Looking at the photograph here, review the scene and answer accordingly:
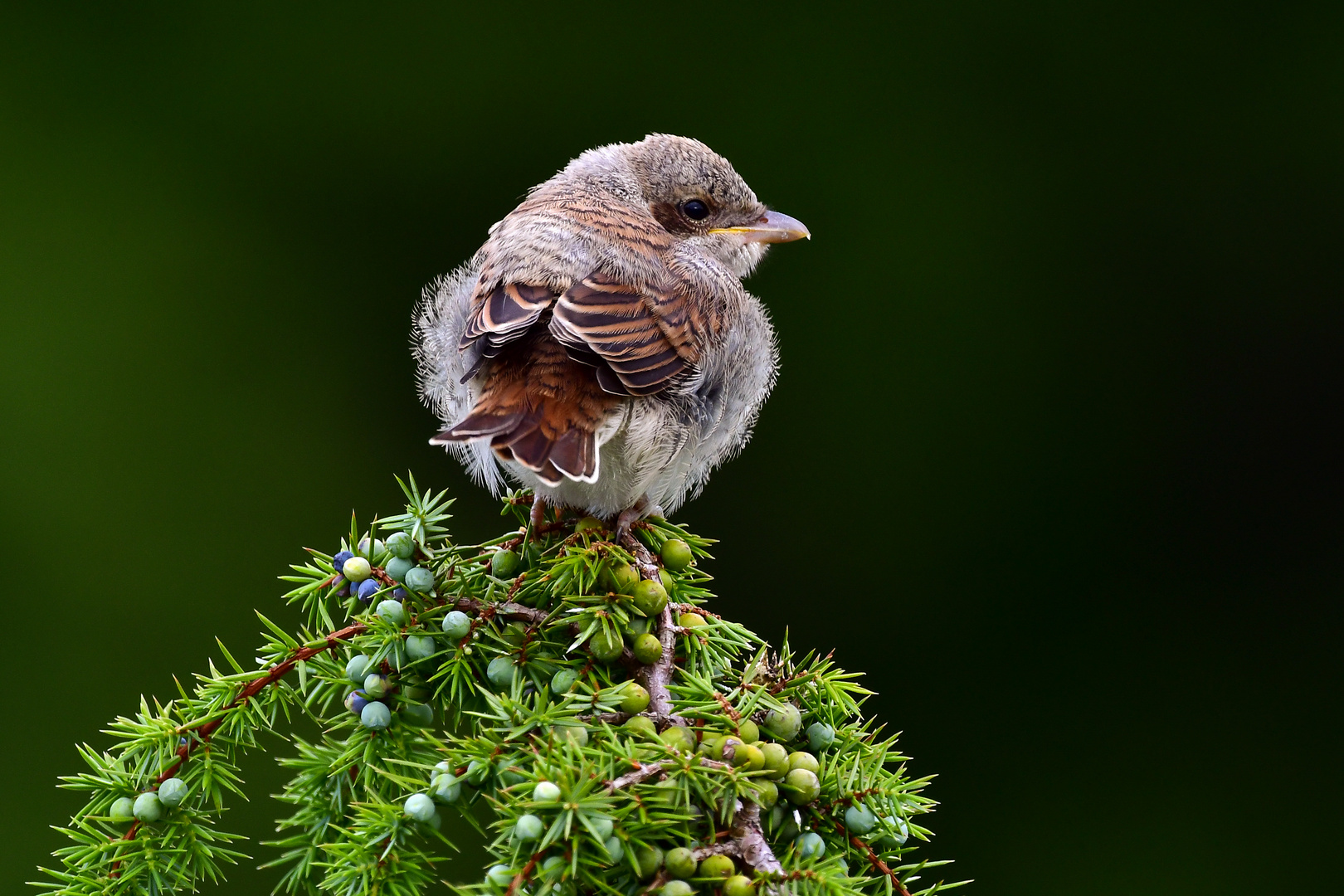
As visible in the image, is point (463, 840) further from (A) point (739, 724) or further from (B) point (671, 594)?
(A) point (739, 724)

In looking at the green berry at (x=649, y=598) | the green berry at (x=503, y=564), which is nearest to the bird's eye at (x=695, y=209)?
the green berry at (x=503, y=564)

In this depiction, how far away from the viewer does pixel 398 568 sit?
63.2 inches

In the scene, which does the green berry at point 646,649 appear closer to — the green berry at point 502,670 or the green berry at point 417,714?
the green berry at point 502,670

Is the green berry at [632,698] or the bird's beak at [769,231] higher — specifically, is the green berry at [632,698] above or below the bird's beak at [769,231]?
below

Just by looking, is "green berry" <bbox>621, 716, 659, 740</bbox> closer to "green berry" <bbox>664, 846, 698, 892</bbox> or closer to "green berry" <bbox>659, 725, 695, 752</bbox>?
"green berry" <bbox>659, 725, 695, 752</bbox>

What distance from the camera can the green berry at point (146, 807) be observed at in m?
1.49

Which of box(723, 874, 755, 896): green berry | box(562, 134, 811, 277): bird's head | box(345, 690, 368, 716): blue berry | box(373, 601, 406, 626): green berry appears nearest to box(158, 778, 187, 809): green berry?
box(345, 690, 368, 716): blue berry

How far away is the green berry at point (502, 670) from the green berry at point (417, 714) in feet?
0.32

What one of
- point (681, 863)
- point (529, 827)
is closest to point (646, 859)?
point (681, 863)

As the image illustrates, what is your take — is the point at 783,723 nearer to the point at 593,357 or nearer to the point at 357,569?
the point at 357,569

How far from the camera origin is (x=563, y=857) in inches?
47.2

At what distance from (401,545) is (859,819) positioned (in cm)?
72

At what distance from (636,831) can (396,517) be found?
65 centimetres

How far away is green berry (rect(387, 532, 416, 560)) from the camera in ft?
5.24
